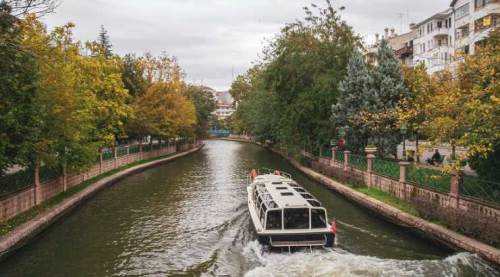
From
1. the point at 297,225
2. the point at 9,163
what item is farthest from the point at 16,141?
the point at 297,225

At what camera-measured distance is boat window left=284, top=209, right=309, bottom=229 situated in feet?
52.9

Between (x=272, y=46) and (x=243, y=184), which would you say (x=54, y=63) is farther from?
(x=272, y=46)

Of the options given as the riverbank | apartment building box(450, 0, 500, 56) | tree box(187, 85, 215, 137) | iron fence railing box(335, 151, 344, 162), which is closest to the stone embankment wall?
the riverbank

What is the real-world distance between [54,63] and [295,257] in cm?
1640

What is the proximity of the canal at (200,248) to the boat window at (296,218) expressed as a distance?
122 cm

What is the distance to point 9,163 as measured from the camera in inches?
674

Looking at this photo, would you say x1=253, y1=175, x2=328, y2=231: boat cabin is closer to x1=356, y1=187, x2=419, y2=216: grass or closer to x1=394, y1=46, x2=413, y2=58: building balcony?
x1=356, y1=187, x2=419, y2=216: grass

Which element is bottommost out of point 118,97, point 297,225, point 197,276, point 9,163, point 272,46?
point 197,276

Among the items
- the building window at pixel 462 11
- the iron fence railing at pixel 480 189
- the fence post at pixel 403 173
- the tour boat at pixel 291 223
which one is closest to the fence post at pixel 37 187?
the tour boat at pixel 291 223

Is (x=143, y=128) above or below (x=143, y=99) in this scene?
below

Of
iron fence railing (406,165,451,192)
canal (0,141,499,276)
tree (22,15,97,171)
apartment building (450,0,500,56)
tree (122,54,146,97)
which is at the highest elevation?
apartment building (450,0,500,56)

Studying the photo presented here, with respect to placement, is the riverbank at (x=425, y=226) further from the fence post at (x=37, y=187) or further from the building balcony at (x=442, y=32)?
the building balcony at (x=442, y=32)

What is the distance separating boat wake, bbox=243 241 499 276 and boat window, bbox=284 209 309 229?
1223 millimetres

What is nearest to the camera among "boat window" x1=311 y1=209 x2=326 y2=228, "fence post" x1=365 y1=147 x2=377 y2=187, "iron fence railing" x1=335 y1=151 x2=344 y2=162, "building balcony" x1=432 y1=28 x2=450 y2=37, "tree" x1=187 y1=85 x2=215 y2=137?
"boat window" x1=311 y1=209 x2=326 y2=228
